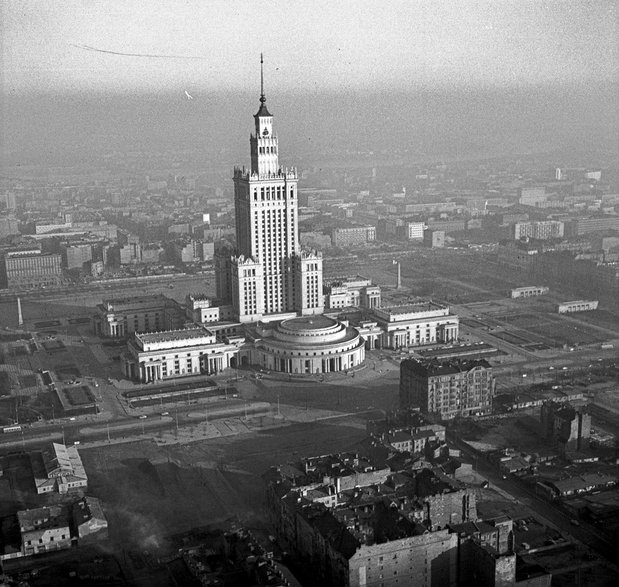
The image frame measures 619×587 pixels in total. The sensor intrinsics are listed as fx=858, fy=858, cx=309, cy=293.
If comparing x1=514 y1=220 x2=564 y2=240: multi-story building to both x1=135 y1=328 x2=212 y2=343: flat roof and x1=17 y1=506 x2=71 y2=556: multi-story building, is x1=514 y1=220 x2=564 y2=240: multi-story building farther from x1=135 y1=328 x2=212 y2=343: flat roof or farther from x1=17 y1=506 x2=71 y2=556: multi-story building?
x1=17 y1=506 x2=71 y2=556: multi-story building

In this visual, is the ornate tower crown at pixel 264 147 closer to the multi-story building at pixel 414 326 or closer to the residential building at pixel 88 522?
the multi-story building at pixel 414 326

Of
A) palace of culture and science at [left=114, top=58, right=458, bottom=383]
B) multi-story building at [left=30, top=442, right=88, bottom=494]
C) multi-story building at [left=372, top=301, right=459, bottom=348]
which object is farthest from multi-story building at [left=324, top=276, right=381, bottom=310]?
multi-story building at [left=30, top=442, right=88, bottom=494]

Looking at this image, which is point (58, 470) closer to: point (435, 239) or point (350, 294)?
point (350, 294)

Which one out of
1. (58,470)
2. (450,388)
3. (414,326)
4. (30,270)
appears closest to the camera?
(58,470)

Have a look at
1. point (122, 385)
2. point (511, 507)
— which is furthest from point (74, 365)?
point (511, 507)

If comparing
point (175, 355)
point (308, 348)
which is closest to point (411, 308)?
point (308, 348)

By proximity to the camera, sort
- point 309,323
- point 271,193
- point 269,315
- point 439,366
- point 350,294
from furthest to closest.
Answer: point 350,294
point 269,315
point 271,193
point 309,323
point 439,366
